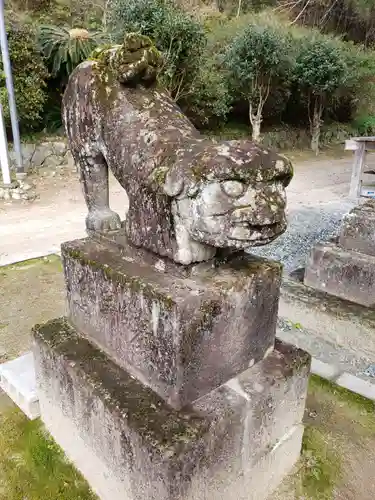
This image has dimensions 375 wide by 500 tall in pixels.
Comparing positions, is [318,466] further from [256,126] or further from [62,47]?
[256,126]

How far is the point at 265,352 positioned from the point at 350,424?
3.42 ft

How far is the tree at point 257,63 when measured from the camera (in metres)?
13.3

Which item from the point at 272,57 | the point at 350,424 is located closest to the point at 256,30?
the point at 272,57

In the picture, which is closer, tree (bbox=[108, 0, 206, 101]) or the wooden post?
the wooden post

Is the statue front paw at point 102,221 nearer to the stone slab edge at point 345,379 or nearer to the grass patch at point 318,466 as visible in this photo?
the grass patch at point 318,466

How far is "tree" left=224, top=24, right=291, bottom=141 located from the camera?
525 inches

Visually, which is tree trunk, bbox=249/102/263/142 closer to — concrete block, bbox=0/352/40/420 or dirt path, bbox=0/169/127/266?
dirt path, bbox=0/169/127/266

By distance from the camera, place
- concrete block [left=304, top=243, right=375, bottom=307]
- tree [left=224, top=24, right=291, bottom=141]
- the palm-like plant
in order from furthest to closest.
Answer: tree [left=224, top=24, right=291, bottom=141] → the palm-like plant → concrete block [left=304, top=243, right=375, bottom=307]

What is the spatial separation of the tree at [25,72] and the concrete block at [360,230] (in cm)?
898

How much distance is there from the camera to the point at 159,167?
190 centimetres

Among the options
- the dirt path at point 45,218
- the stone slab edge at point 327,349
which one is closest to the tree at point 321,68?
the dirt path at point 45,218

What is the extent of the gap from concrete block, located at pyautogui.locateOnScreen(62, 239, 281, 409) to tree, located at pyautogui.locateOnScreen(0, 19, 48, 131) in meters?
9.54

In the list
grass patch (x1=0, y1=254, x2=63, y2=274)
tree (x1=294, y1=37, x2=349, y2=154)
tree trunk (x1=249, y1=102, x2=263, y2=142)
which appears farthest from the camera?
tree (x1=294, y1=37, x2=349, y2=154)

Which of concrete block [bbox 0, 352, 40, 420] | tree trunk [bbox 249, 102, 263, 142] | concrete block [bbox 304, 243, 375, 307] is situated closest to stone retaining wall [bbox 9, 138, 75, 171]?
tree trunk [bbox 249, 102, 263, 142]
